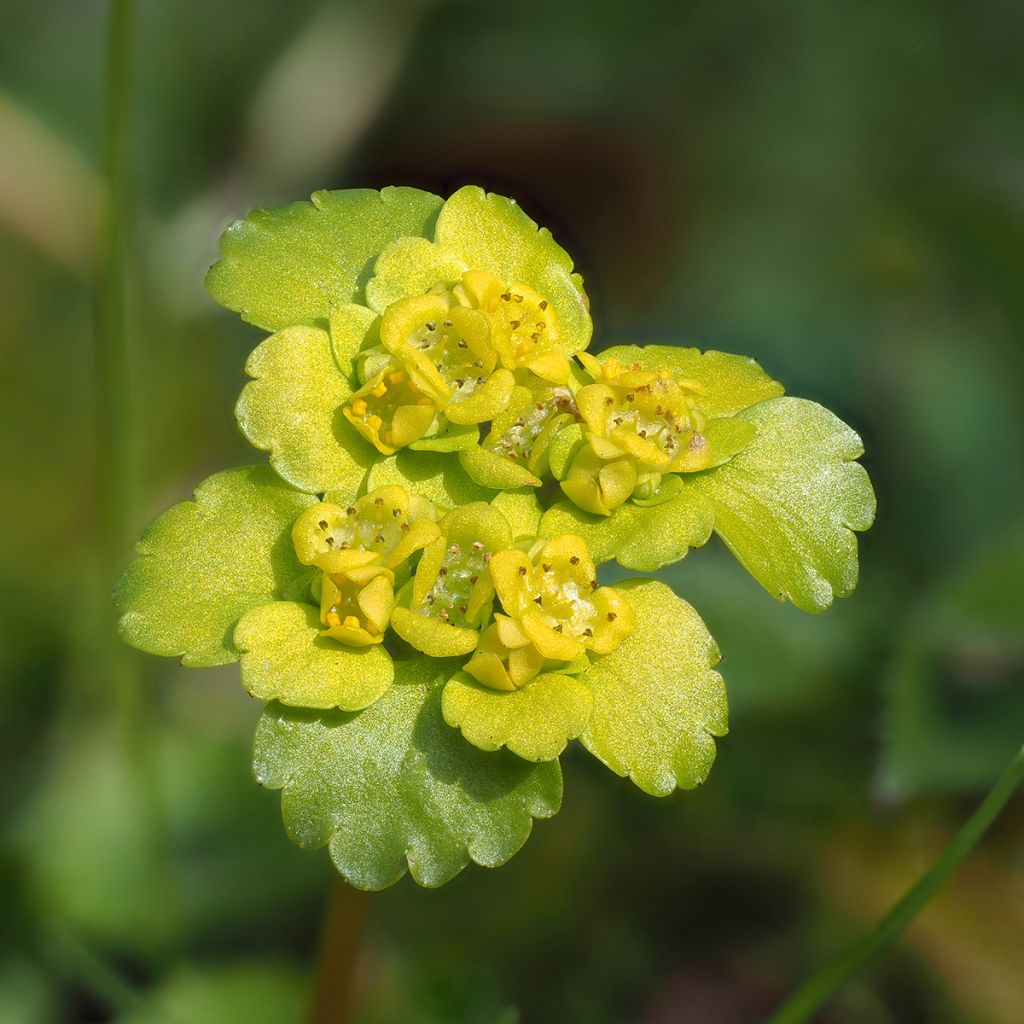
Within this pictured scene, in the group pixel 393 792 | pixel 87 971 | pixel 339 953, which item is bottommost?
pixel 87 971

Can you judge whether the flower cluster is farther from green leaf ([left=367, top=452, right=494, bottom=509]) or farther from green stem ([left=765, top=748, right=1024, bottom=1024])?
green stem ([left=765, top=748, right=1024, bottom=1024])

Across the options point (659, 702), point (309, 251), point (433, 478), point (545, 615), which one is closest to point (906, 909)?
point (659, 702)

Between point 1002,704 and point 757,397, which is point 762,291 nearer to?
point 1002,704

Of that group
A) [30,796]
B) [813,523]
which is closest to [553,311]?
[813,523]

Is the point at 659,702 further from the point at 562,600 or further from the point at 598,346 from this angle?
the point at 598,346

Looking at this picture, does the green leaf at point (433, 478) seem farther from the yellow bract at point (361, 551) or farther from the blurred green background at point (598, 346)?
the blurred green background at point (598, 346)

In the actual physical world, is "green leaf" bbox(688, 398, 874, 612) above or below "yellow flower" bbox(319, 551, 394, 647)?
above

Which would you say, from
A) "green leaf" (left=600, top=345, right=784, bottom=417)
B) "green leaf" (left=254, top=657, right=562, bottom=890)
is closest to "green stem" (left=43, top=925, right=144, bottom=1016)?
"green leaf" (left=254, top=657, right=562, bottom=890)
